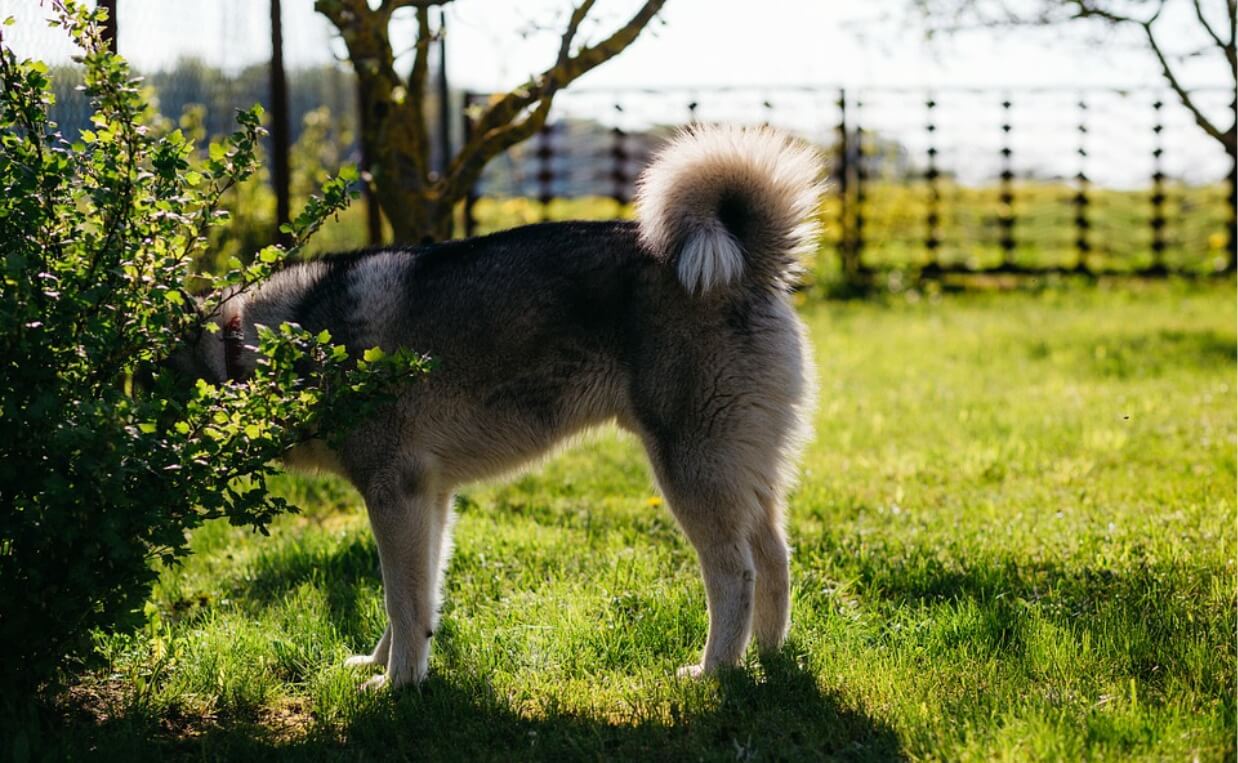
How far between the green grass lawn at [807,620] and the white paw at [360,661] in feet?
0.22

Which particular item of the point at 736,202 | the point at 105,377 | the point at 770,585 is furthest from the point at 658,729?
the point at 105,377

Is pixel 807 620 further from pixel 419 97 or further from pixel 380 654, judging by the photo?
pixel 419 97

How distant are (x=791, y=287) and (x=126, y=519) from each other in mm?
2121

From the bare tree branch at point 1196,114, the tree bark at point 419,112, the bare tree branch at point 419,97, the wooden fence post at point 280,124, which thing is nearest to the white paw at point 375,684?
the tree bark at point 419,112

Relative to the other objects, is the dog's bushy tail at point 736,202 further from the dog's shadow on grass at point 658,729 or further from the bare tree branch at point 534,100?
the bare tree branch at point 534,100

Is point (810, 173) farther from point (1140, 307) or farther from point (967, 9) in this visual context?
point (1140, 307)

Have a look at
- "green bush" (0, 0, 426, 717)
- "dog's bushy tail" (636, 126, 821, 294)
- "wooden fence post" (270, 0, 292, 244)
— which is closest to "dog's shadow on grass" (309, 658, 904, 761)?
"green bush" (0, 0, 426, 717)

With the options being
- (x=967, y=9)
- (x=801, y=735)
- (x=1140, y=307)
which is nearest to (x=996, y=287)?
(x=1140, y=307)

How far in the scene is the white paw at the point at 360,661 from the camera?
155 inches

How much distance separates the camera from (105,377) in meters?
3.29

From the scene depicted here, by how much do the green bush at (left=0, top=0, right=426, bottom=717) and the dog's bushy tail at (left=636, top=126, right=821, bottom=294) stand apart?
37.1 inches

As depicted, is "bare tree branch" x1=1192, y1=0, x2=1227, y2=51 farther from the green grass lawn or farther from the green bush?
the green bush

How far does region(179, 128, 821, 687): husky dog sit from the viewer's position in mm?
3684

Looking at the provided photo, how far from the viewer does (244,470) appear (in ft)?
10.6
